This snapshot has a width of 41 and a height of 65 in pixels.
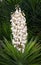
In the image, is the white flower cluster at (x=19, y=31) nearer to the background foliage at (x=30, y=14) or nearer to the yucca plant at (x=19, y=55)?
the yucca plant at (x=19, y=55)

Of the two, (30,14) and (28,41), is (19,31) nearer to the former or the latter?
(28,41)

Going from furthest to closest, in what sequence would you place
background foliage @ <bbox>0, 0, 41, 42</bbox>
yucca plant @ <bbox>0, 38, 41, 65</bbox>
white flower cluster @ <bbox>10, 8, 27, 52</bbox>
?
background foliage @ <bbox>0, 0, 41, 42</bbox> → yucca plant @ <bbox>0, 38, 41, 65</bbox> → white flower cluster @ <bbox>10, 8, 27, 52</bbox>

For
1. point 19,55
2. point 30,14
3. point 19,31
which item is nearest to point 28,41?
point 19,55

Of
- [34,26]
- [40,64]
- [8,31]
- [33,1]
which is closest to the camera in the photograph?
[40,64]

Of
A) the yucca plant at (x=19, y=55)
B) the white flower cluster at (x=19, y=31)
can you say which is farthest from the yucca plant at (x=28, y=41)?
the white flower cluster at (x=19, y=31)

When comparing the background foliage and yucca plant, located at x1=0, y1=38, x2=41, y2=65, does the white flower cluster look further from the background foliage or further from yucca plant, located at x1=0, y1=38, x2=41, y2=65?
the background foliage

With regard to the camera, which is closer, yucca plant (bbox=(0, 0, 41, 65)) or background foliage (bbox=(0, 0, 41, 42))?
yucca plant (bbox=(0, 0, 41, 65))

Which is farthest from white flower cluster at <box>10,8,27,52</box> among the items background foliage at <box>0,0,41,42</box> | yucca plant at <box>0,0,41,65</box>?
background foliage at <box>0,0,41,42</box>

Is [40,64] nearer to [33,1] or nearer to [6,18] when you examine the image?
[6,18]

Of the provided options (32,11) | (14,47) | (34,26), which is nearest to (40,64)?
(14,47)
